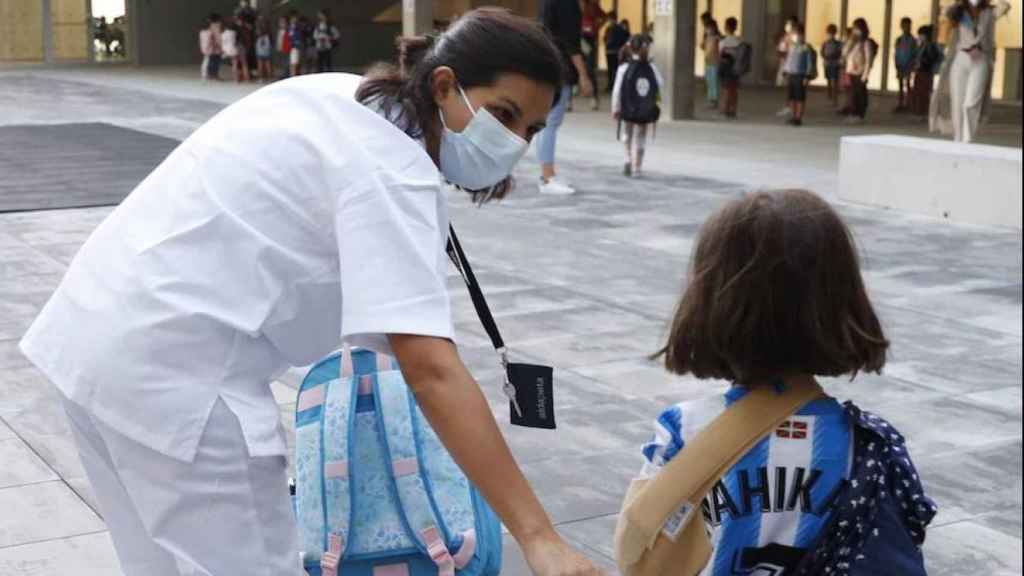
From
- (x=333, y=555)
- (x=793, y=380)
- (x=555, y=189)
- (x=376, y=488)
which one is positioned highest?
(x=793, y=380)

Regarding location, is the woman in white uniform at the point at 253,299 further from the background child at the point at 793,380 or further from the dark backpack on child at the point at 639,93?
the dark backpack on child at the point at 639,93

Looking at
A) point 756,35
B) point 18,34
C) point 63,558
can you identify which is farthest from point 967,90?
point 18,34

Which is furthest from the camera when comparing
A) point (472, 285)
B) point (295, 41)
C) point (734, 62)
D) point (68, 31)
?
point (68, 31)

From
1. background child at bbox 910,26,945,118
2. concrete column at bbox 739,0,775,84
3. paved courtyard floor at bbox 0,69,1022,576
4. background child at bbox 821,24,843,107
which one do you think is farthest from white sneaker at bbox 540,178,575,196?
concrete column at bbox 739,0,775,84

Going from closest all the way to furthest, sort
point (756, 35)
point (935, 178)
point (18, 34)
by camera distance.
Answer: point (935, 178)
point (756, 35)
point (18, 34)

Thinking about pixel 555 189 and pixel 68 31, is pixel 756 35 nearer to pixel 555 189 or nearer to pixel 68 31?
pixel 68 31

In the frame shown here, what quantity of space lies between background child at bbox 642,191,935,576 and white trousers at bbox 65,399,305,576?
0.55m

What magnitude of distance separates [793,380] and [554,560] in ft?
1.62

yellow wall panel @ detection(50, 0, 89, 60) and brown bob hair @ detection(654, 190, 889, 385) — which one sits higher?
yellow wall panel @ detection(50, 0, 89, 60)

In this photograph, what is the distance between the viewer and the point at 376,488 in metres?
2.47

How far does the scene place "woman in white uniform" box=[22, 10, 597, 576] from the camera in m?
2.00

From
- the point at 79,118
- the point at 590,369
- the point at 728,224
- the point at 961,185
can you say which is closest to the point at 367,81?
the point at 728,224

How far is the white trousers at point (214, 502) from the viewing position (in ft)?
6.95

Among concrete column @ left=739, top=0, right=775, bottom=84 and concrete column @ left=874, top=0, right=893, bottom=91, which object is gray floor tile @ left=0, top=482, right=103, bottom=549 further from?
concrete column @ left=739, top=0, right=775, bottom=84
